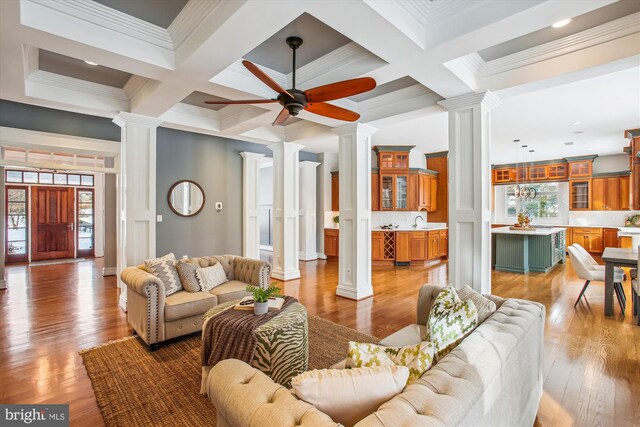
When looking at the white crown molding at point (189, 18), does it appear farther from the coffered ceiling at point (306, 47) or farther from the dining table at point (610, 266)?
the dining table at point (610, 266)

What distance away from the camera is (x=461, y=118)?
11.6 feet

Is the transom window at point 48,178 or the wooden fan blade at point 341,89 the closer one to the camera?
the wooden fan blade at point 341,89

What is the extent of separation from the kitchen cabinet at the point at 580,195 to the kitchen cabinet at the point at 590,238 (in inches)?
24.5

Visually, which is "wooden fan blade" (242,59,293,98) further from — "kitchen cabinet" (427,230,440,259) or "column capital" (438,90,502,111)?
"kitchen cabinet" (427,230,440,259)

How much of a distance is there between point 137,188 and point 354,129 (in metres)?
3.16

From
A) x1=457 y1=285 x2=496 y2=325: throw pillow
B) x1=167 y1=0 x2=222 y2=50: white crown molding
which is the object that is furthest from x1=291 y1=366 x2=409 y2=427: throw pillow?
x1=167 y1=0 x2=222 y2=50: white crown molding

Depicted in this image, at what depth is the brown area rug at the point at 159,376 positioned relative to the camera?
2.07 metres

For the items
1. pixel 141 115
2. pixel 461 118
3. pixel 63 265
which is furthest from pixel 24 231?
pixel 461 118

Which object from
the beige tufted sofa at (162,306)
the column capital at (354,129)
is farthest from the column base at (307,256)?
the beige tufted sofa at (162,306)

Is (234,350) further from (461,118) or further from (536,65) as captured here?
(536,65)

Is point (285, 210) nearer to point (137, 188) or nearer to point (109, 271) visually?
point (137, 188)

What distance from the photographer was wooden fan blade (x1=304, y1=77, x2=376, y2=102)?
227 cm

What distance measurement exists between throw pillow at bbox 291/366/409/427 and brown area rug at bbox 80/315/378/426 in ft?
4.24

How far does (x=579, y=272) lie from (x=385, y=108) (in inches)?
137
